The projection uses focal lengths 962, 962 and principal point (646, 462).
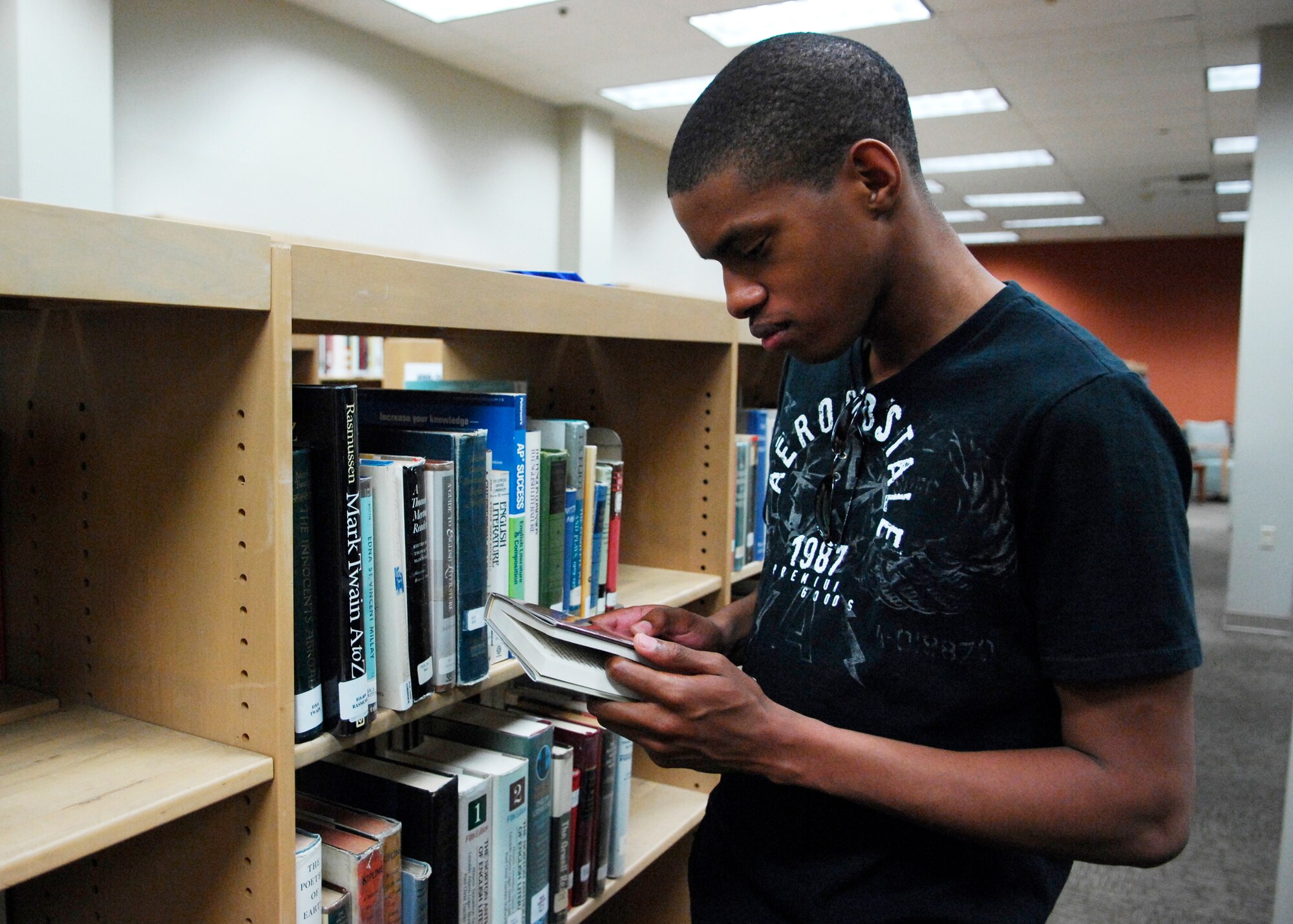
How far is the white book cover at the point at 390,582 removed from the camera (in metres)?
0.93

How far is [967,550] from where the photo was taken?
32.5 inches

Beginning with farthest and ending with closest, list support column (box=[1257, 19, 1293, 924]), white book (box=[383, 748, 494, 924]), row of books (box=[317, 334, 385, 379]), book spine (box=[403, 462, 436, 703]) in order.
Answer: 1. support column (box=[1257, 19, 1293, 924])
2. row of books (box=[317, 334, 385, 379])
3. white book (box=[383, 748, 494, 924])
4. book spine (box=[403, 462, 436, 703])

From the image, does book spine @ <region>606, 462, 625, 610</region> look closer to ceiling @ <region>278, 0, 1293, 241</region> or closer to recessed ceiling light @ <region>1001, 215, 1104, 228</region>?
ceiling @ <region>278, 0, 1293, 241</region>

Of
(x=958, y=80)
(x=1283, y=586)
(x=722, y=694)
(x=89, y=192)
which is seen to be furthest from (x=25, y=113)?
(x=1283, y=586)

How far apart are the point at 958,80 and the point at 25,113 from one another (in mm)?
4692

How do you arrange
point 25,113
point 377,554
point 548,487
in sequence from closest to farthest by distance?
point 377,554 → point 548,487 → point 25,113

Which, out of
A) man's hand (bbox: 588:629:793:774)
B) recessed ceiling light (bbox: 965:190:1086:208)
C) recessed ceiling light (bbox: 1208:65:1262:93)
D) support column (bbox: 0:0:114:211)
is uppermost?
recessed ceiling light (bbox: 965:190:1086:208)

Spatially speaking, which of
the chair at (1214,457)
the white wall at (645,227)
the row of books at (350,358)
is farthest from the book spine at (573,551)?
the chair at (1214,457)

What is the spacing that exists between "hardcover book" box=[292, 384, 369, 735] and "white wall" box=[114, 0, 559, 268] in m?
3.85

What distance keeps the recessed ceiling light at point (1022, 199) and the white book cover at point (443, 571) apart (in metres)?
9.22

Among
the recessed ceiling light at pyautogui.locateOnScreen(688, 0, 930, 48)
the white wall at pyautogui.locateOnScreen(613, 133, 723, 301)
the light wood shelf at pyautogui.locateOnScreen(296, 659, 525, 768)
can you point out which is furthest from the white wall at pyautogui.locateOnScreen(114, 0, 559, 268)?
the light wood shelf at pyautogui.locateOnScreen(296, 659, 525, 768)

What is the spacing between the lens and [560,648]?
0.85 m

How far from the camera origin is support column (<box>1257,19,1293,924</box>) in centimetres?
492

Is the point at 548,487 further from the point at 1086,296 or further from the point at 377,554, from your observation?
the point at 1086,296
